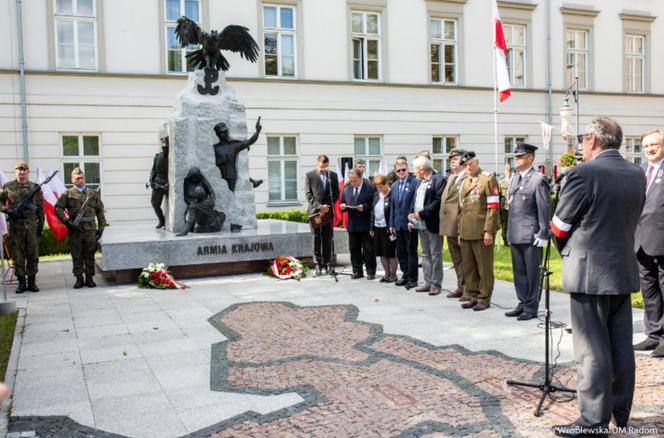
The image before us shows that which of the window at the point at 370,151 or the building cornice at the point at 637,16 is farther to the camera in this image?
the building cornice at the point at 637,16

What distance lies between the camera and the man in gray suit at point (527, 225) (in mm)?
7176

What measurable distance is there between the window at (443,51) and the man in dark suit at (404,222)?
48.9 feet

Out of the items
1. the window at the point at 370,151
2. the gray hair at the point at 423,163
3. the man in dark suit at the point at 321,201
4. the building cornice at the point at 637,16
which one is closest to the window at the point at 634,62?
the building cornice at the point at 637,16

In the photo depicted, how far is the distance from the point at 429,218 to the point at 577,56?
65.5 ft

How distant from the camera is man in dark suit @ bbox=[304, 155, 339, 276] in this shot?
35.3 ft

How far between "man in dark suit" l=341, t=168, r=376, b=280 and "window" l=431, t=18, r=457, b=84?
555 inches

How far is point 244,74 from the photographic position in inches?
804

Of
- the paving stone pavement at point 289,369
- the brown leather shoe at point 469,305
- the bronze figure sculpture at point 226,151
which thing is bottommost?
the paving stone pavement at point 289,369

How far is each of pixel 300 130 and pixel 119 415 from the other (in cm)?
1722

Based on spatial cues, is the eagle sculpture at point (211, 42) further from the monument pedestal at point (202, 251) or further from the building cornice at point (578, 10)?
the building cornice at point (578, 10)

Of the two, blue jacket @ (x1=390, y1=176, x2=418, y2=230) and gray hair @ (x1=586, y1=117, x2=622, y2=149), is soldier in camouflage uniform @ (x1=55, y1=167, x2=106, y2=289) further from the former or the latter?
gray hair @ (x1=586, y1=117, x2=622, y2=149)

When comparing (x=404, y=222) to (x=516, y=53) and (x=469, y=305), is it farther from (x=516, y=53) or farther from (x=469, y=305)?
(x=516, y=53)

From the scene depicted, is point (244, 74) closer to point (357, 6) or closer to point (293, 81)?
point (293, 81)

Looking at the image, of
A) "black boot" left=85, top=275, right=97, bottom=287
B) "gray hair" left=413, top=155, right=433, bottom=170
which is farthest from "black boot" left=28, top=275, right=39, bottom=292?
"gray hair" left=413, top=155, right=433, bottom=170
